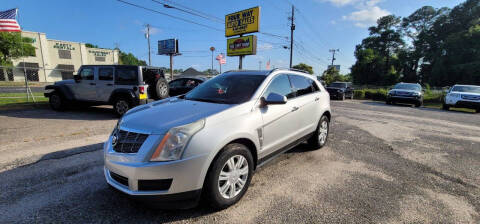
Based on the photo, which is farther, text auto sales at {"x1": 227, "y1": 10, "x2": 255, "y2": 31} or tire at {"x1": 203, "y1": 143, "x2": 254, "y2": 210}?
text auto sales at {"x1": 227, "y1": 10, "x2": 255, "y2": 31}

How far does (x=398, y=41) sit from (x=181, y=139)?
6965 cm

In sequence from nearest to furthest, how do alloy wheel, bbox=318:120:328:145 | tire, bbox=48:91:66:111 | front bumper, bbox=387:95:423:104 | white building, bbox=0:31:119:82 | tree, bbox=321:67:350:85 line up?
1. alloy wheel, bbox=318:120:328:145
2. tire, bbox=48:91:66:111
3. front bumper, bbox=387:95:423:104
4. white building, bbox=0:31:119:82
5. tree, bbox=321:67:350:85

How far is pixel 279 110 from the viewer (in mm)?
3064

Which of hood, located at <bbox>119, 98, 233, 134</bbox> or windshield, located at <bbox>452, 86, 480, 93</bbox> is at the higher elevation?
windshield, located at <bbox>452, 86, 480, 93</bbox>

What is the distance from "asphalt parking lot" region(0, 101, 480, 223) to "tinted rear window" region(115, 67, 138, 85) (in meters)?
2.39

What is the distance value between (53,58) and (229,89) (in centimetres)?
5913

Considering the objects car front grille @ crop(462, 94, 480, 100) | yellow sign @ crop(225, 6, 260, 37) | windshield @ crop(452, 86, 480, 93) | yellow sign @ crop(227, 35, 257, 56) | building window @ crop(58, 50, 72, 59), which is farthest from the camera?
building window @ crop(58, 50, 72, 59)

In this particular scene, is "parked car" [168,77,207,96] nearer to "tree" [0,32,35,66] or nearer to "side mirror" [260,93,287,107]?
"side mirror" [260,93,287,107]

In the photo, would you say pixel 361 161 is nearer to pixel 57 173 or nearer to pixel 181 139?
pixel 181 139

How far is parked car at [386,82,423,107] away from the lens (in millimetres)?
14523

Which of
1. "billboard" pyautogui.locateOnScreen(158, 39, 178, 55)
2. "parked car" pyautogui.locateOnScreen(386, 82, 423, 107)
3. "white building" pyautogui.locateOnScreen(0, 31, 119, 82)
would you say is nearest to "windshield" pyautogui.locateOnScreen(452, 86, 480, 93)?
"parked car" pyautogui.locateOnScreen(386, 82, 423, 107)

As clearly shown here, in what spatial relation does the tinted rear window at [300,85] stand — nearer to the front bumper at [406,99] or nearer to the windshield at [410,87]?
the front bumper at [406,99]

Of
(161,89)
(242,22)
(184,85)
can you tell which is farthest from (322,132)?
(242,22)

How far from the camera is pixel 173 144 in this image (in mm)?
2027
